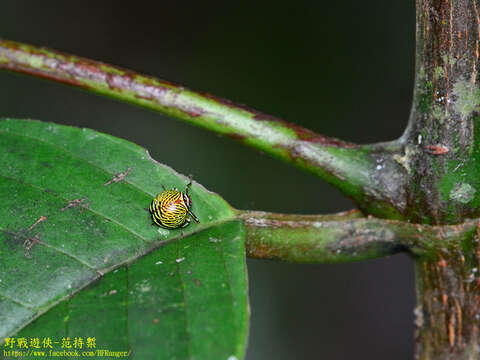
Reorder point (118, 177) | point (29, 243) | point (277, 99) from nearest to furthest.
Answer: point (29, 243) → point (118, 177) → point (277, 99)

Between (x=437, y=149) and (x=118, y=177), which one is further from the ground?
(x=118, y=177)

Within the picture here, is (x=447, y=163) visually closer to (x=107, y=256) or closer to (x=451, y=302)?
(x=451, y=302)

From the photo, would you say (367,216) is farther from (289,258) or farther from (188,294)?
(188,294)

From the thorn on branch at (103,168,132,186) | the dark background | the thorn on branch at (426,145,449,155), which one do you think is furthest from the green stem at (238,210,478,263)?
the dark background

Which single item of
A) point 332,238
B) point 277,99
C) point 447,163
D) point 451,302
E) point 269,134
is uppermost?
point 277,99

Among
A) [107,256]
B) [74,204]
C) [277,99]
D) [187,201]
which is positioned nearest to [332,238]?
[187,201]

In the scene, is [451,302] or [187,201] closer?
[451,302]
